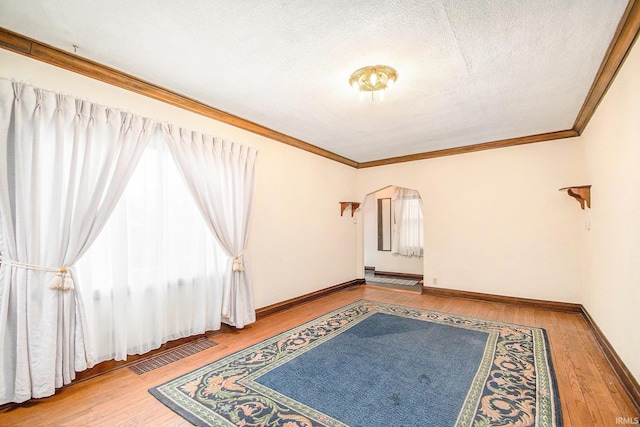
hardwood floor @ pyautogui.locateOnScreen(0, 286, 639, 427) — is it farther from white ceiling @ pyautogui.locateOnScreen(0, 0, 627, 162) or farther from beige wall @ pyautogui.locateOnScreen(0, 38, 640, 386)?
white ceiling @ pyautogui.locateOnScreen(0, 0, 627, 162)

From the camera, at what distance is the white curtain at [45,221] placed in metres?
1.99

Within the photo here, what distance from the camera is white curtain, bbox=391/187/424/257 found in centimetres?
714

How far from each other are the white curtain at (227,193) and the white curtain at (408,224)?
4670 mm

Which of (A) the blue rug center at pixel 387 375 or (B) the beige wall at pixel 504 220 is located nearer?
(A) the blue rug center at pixel 387 375

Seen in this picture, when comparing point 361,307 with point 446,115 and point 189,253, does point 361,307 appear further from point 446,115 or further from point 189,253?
point 446,115

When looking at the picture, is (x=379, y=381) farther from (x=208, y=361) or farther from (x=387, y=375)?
(x=208, y=361)

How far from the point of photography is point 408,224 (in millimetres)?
7285

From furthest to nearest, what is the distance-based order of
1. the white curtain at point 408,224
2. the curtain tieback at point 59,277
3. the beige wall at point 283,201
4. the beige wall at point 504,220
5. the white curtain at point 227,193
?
the white curtain at point 408,224
the beige wall at point 504,220
the white curtain at point 227,193
the beige wall at point 283,201
the curtain tieback at point 59,277

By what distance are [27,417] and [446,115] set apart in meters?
4.74

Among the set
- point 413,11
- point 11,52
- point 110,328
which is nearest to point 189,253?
point 110,328

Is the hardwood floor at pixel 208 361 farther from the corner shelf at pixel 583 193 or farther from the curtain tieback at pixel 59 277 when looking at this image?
the corner shelf at pixel 583 193

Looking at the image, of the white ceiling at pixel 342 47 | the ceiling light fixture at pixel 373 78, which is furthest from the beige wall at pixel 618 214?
the ceiling light fixture at pixel 373 78

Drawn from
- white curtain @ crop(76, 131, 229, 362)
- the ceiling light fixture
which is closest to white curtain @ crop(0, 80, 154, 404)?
white curtain @ crop(76, 131, 229, 362)

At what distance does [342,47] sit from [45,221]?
267 cm
